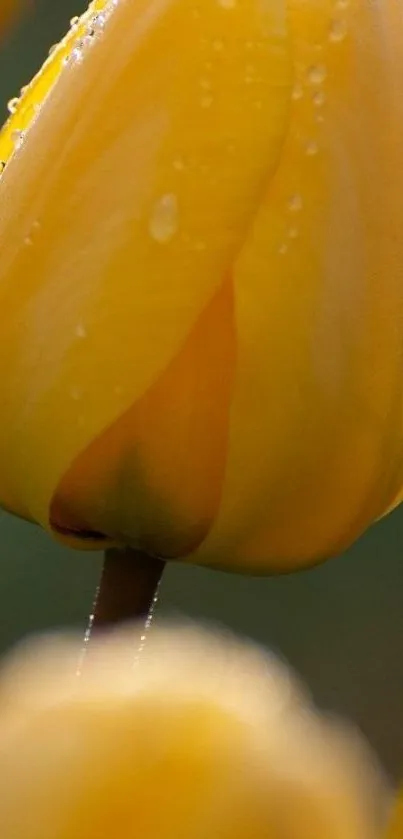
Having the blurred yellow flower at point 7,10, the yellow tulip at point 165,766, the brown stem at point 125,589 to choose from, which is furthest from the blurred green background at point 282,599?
the yellow tulip at point 165,766

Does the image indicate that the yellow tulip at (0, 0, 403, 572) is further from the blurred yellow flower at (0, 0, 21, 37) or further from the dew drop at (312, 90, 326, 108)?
the blurred yellow flower at (0, 0, 21, 37)

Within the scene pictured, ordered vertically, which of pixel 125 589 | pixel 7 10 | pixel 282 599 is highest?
pixel 125 589

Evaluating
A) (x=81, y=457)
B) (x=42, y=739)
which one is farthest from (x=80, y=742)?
(x=81, y=457)

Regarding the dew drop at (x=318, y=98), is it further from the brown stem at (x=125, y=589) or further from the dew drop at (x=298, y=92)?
the brown stem at (x=125, y=589)

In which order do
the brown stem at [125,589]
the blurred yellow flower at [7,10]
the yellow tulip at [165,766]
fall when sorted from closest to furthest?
the yellow tulip at [165,766]
the brown stem at [125,589]
the blurred yellow flower at [7,10]

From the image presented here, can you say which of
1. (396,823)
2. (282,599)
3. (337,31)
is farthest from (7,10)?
(396,823)

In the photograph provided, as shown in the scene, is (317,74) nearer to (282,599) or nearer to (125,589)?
(125,589)
